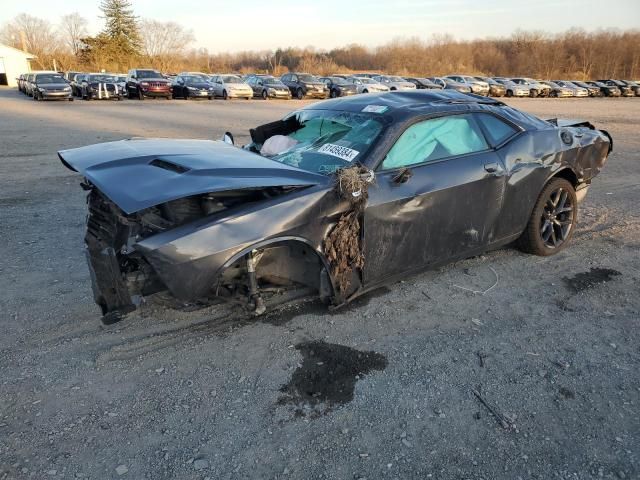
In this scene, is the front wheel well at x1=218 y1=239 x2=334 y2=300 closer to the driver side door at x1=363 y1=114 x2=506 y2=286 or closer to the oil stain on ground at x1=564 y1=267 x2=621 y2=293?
the driver side door at x1=363 y1=114 x2=506 y2=286

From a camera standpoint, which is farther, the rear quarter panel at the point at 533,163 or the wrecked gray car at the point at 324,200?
the rear quarter panel at the point at 533,163

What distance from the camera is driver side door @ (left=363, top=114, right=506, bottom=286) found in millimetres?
3350

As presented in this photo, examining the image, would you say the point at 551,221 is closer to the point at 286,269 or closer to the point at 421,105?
the point at 421,105

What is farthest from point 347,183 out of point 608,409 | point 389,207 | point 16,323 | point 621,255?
point 621,255

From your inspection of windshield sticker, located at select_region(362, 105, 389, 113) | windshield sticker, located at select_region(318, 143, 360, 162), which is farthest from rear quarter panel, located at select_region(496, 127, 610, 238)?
windshield sticker, located at select_region(318, 143, 360, 162)

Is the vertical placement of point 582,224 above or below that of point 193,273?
below

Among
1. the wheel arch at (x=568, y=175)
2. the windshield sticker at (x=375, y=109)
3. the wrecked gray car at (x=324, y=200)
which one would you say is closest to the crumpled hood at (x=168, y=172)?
the wrecked gray car at (x=324, y=200)

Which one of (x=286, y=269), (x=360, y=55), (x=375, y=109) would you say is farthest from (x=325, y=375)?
(x=360, y=55)

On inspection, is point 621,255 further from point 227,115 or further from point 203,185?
point 227,115

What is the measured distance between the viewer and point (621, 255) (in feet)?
15.4

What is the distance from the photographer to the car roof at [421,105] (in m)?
3.74

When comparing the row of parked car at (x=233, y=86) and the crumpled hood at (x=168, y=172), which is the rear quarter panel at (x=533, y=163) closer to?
the crumpled hood at (x=168, y=172)

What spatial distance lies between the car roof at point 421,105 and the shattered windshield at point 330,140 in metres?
0.12

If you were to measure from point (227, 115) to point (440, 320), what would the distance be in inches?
637
